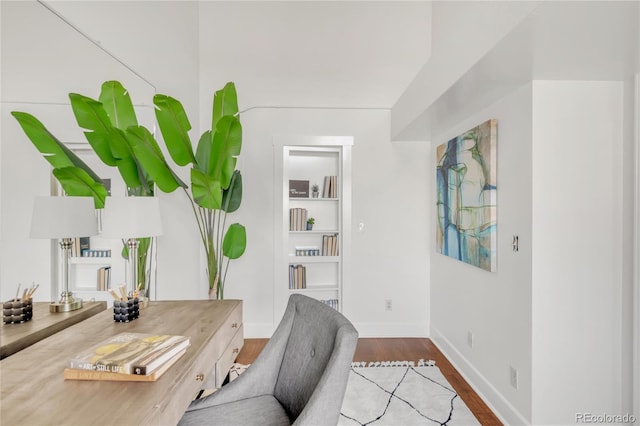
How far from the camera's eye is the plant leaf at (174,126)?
1.94 meters

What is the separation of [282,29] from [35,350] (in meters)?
3.31

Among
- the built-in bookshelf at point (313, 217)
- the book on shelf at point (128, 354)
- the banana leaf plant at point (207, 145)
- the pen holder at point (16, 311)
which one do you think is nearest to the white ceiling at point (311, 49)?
the built-in bookshelf at point (313, 217)

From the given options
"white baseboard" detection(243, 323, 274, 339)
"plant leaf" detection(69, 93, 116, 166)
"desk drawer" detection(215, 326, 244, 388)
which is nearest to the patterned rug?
"white baseboard" detection(243, 323, 274, 339)

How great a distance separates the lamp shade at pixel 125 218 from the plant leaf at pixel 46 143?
0.24 meters

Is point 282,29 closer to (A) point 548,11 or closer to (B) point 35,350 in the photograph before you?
(A) point 548,11

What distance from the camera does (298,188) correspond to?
3453mm

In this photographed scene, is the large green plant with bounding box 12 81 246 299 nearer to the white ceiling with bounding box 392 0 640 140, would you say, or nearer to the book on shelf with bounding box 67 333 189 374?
the book on shelf with bounding box 67 333 189 374

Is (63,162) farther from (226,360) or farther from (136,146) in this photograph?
(226,360)

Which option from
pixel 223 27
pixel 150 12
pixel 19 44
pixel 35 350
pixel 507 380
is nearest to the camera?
pixel 35 350

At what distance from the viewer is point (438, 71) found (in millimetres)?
2119

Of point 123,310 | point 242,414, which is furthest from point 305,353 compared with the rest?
point 123,310

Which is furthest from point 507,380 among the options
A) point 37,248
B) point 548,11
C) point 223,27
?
point 223,27

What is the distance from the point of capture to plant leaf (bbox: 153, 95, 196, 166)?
1.94 meters

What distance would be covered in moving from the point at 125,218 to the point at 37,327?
1.77 feet
